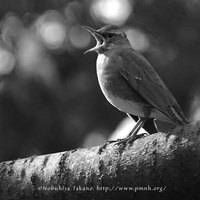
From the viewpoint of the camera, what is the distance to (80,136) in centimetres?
876

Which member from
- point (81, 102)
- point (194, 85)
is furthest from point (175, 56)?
point (81, 102)

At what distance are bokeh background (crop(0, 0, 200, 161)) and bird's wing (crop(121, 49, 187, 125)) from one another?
193cm

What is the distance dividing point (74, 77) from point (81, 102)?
16.0 inches

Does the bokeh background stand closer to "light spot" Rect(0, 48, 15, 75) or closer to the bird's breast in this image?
"light spot" Rect(0, 48, 15, 75)

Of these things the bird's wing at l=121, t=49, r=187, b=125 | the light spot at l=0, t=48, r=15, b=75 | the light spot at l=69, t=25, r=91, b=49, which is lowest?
the light spot at l=69, t=25, r=91, b=49

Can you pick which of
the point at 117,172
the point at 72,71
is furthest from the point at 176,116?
the point at 72,71

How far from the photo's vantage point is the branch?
135 inches

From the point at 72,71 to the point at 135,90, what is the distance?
3384 millimetres

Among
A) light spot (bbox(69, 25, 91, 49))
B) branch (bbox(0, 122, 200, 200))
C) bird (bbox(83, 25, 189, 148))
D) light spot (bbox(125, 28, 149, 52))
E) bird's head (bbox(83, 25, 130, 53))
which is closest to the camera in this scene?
branch (bbox(0, 122, 200, 200))

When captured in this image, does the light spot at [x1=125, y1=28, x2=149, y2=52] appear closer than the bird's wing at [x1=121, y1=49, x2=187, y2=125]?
No

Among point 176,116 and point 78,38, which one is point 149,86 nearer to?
point 176,116

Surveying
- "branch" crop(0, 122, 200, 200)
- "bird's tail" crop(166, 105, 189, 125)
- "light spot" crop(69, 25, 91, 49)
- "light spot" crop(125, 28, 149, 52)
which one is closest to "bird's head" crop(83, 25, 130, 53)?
"bird's tail" crop(166, 105, 189, 125)

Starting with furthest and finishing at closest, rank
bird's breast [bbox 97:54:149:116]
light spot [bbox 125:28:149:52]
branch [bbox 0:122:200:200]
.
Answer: light spot [bbox 125:28:149:52] < bird's breast [bbox 97:54:149:116] < branch [bbox 0:122:200:200]

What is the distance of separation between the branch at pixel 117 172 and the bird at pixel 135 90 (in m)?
1.48
